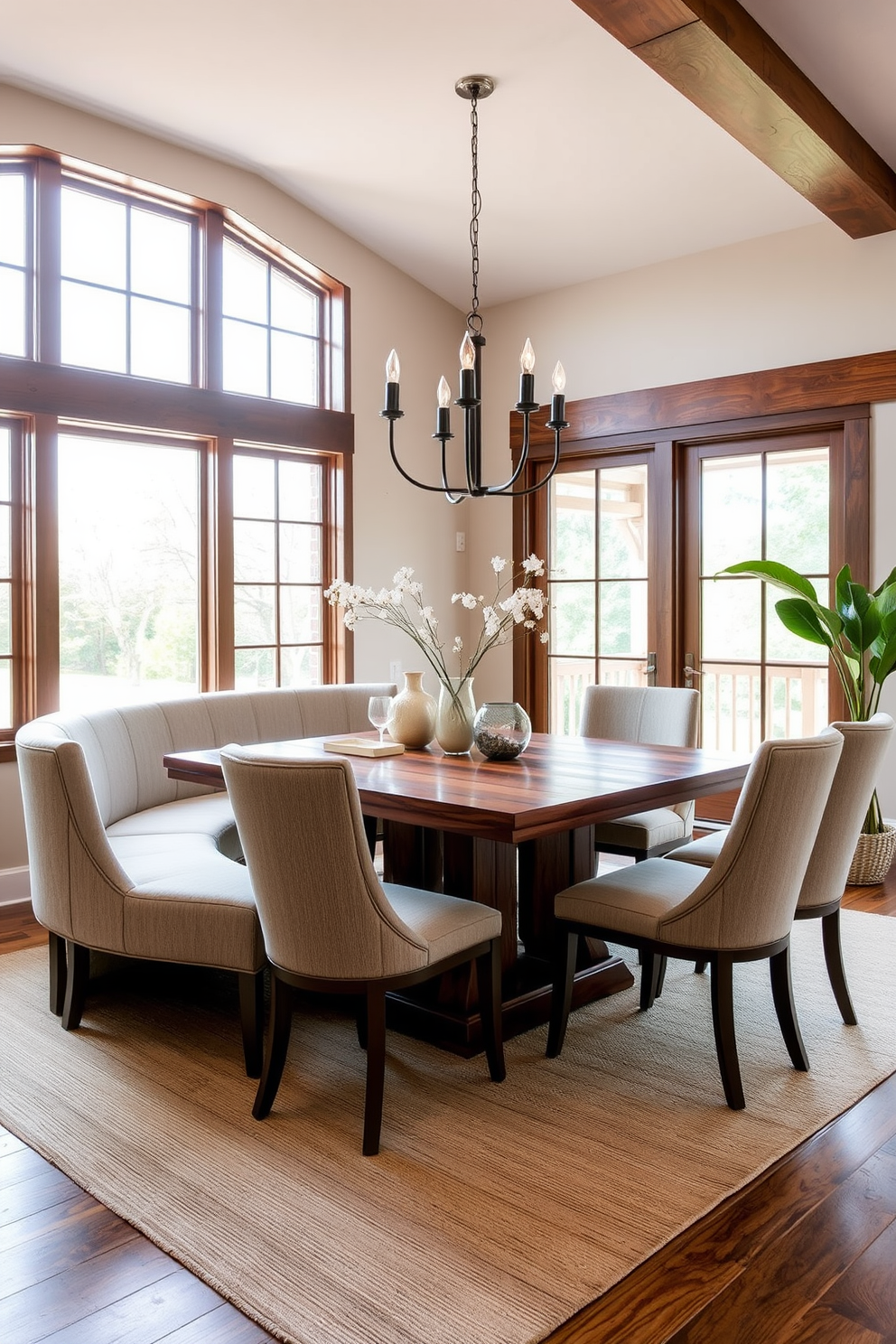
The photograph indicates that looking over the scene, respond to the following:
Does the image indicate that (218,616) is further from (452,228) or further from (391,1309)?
(391,1309)

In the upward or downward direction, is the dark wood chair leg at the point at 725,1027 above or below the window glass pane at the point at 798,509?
below

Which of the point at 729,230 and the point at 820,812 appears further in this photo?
the point at 729,230

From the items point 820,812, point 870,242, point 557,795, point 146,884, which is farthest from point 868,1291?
point 870,242

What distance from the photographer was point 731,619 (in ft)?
17.4

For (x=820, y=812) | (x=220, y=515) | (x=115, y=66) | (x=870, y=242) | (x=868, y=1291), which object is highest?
(x=115, y=66)

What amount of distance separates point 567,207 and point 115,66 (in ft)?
6.63

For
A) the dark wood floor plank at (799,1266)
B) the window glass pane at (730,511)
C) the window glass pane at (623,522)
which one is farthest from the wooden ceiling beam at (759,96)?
the dark wood floor plank at (799,1266)

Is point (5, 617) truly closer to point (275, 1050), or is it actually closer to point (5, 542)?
point (5, 542)

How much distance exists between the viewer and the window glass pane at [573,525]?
5.77m

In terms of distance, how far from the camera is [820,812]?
98.1 inches

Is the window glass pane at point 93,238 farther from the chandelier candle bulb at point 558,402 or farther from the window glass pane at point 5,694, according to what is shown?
the chandelier candle bulb at point 558,402

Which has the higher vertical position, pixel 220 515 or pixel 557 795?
pixel 220 515

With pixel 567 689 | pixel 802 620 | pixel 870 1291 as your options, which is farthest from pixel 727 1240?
pixel 567 689

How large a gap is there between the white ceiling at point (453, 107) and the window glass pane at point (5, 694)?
90.1 inches
